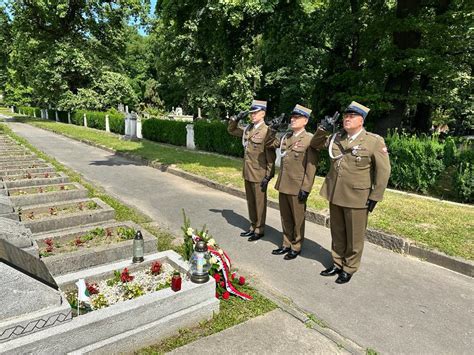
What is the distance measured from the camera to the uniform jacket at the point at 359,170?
155 inches

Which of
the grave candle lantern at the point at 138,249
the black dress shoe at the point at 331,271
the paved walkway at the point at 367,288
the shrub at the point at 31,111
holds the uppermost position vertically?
the shrub at the point at 31,111

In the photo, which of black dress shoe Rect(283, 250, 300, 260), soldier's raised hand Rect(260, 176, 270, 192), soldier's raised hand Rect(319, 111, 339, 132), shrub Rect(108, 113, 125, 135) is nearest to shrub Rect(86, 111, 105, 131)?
shrub Rect(108, 113, 125, 135)

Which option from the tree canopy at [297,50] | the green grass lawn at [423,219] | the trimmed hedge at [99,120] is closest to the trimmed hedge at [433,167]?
the green grass lawn at [423,219]

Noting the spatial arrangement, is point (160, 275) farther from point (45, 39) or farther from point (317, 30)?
point (45, 39)

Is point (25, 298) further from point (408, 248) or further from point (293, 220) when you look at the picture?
point (408, 248)

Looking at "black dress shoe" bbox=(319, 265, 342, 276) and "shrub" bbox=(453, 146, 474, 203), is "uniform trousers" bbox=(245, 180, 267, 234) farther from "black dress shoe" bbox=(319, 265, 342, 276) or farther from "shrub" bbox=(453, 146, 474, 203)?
"shrub" bbox=(453, 146, 474, 203)

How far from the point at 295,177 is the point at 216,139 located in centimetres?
1063

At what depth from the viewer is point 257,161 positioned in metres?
5.37

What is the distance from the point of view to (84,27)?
33.0 m

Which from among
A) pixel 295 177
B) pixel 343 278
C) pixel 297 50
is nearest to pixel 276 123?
pixel 295 177

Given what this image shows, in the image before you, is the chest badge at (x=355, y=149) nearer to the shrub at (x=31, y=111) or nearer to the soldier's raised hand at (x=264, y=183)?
the soldier's raised hand at (x=264, y=183)

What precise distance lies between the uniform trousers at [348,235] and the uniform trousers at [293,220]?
56 centimetres

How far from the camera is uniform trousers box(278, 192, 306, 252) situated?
482cm

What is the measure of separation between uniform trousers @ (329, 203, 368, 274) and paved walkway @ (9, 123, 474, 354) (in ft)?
0.87
